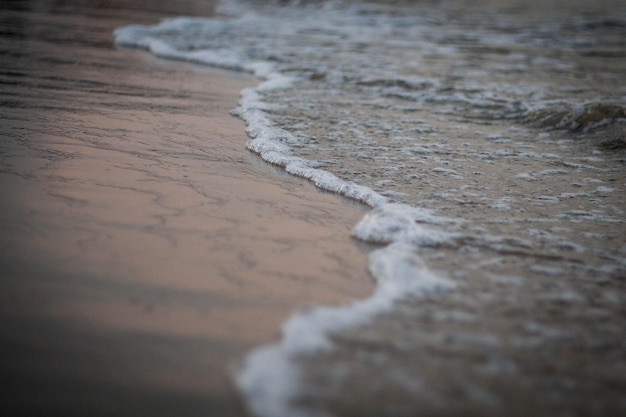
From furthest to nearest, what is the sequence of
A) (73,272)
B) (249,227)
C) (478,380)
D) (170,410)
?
(249,227)
(73,272)
(478,380)
(170,410)

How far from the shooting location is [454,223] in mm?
3006

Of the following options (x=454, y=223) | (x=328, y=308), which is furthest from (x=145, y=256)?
(x=454, y=223)

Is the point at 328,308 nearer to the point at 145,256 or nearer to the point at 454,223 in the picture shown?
the point at 145,256

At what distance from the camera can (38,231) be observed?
252 centimetres

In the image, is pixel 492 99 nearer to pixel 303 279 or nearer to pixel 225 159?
pixel 225 159

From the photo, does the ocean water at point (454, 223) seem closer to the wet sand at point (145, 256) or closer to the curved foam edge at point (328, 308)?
the curved foam edge at point (328, 308)

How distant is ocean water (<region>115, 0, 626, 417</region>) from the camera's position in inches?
70.0

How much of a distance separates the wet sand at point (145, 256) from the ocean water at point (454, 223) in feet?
0.53

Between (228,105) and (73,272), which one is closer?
(73,272)

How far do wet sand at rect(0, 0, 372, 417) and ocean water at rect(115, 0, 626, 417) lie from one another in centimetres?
16

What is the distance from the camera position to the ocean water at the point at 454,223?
1.78m

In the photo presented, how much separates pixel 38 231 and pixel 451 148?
2.88 metres

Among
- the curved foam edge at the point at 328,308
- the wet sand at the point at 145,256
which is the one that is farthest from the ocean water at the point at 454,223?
the wet sand at the point at 145,256

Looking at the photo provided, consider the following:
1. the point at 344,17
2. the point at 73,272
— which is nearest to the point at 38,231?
the point at 73,272
